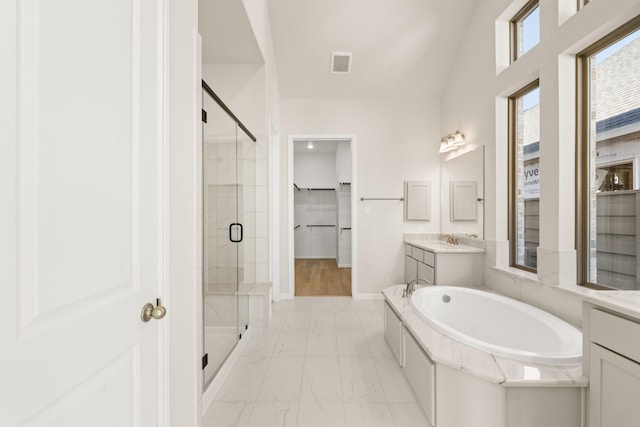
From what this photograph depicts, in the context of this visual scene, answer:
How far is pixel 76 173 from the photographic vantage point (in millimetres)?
662

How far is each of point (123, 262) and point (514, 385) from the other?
1.62m

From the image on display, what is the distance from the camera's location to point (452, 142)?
11.3 feet

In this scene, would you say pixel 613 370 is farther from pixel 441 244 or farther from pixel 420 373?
pixel 441 244

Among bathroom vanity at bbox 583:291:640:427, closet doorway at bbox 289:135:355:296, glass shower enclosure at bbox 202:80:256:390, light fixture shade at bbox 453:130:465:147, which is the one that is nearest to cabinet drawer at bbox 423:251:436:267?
light fixture shade at bbox 453:130:465:147

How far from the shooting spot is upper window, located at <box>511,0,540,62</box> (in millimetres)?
2393

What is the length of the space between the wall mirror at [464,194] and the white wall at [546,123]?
0.43 ft

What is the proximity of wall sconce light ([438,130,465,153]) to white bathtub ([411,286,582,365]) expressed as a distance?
1.73 metres

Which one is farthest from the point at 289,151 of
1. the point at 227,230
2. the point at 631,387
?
the point at 631,387

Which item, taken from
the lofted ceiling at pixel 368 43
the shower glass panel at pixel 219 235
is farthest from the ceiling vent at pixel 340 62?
the shower glass panel at pixel 219 235

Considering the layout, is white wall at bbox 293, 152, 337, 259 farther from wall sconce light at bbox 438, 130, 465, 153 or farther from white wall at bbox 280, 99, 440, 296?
wall sconce light at bbox 438, 130, 465, 153

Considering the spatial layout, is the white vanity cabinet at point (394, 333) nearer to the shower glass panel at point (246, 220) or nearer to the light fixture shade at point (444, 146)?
the shower glass panel at point (246, 220)

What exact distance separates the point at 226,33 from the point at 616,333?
3.00 m

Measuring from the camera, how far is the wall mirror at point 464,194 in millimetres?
3023

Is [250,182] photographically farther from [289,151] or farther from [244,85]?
[289,151]
